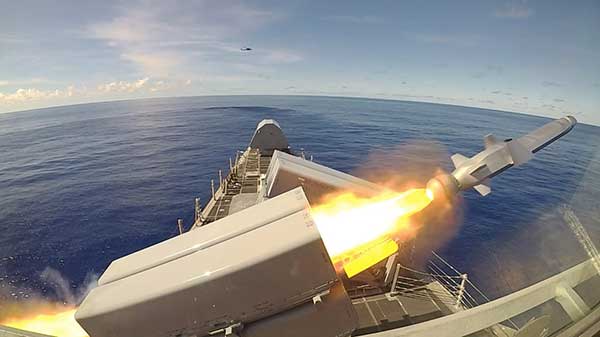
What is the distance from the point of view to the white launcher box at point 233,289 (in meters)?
4.98

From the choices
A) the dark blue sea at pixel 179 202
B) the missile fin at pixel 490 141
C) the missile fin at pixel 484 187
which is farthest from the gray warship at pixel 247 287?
the missile fin at pixel 490 141

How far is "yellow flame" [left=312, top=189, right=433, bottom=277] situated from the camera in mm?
7898

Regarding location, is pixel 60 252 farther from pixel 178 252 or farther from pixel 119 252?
pixel 178 252

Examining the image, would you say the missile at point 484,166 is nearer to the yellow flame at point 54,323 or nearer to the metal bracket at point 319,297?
the metal bracket at point 319,297

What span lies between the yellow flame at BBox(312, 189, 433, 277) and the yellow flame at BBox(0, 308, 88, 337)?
1389 centimetres

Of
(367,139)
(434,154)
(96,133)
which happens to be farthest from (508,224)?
(96,133)

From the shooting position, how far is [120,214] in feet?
108

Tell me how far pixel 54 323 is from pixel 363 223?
62.4 ft

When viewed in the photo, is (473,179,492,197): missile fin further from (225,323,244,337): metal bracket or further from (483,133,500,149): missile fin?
(225,323,244,337): metal bracket

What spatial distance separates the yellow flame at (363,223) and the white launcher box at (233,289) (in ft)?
6.48

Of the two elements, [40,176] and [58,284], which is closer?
[58,284]

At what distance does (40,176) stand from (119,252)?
36904 mm

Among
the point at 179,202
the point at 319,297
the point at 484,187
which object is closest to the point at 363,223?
the point at 319,297

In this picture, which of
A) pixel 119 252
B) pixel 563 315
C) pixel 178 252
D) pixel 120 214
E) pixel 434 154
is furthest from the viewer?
pixel 434 154
